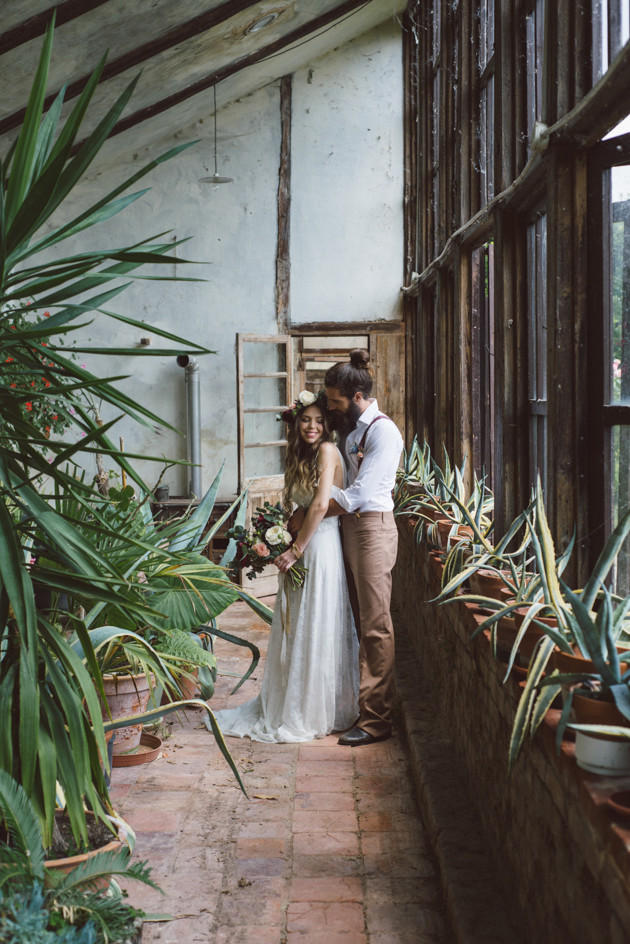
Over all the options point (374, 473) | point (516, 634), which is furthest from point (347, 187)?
point (516, 634)

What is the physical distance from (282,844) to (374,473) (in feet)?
5.88

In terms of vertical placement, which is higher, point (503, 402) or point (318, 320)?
point (318, 320)

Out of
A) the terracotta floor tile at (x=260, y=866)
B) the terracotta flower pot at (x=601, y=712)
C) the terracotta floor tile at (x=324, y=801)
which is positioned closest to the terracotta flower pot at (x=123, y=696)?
the terracotta floor tile at (x=324, y=801)

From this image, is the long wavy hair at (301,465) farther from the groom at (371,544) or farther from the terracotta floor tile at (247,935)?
the terracotta floor tile at (247,935)

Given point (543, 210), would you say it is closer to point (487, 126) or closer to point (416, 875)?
point (487, 126)

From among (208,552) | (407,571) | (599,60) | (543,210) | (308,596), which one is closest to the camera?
(599,60)

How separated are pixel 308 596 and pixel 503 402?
1378mm

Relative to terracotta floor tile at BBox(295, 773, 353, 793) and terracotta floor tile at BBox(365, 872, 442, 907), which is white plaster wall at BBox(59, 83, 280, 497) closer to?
terracotta floor tile at BBox(295, 773, 353, 793)

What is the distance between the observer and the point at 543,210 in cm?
345

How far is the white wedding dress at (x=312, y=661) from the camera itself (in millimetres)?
4398

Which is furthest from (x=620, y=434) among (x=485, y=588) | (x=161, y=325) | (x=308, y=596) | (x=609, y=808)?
(x=161, y=325)

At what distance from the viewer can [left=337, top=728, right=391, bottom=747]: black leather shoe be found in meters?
4.25

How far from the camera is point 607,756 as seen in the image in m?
1.70

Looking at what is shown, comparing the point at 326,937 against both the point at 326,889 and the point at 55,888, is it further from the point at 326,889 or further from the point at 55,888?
the point at 55,888
